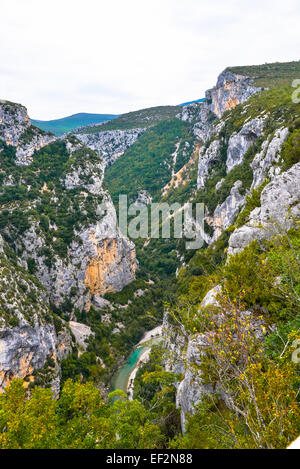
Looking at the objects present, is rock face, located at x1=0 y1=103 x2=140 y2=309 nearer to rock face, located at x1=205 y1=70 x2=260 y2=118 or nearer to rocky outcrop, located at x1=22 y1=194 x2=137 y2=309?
rocky outcrop, located at x1=22 y1=194 x2=137 y2=309

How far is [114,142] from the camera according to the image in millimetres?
141875

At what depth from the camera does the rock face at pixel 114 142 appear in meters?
140

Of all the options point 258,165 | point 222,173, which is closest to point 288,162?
point 258,165

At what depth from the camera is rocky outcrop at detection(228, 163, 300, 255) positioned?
14.7 meters

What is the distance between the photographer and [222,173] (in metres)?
54.1

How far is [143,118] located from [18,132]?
10797 cm

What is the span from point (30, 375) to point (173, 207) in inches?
2626

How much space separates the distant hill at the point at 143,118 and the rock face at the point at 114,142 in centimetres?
535

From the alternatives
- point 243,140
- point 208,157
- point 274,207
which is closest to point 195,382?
point 274,207

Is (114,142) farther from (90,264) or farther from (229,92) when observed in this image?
(90,264)

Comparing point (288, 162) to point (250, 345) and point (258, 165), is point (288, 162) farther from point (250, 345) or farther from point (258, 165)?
point (250, 345)

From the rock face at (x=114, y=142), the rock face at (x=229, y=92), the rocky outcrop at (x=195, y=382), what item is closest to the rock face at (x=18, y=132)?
the rocky outcrop at (x=195, y=382)

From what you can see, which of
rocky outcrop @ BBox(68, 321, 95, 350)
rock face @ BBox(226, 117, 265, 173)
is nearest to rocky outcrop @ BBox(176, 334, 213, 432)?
rocky outcrop @ BBox(68, 321, 95, 350)

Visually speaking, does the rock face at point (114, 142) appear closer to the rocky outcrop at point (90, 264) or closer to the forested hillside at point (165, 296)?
the forested hillside at point (165, 296)
